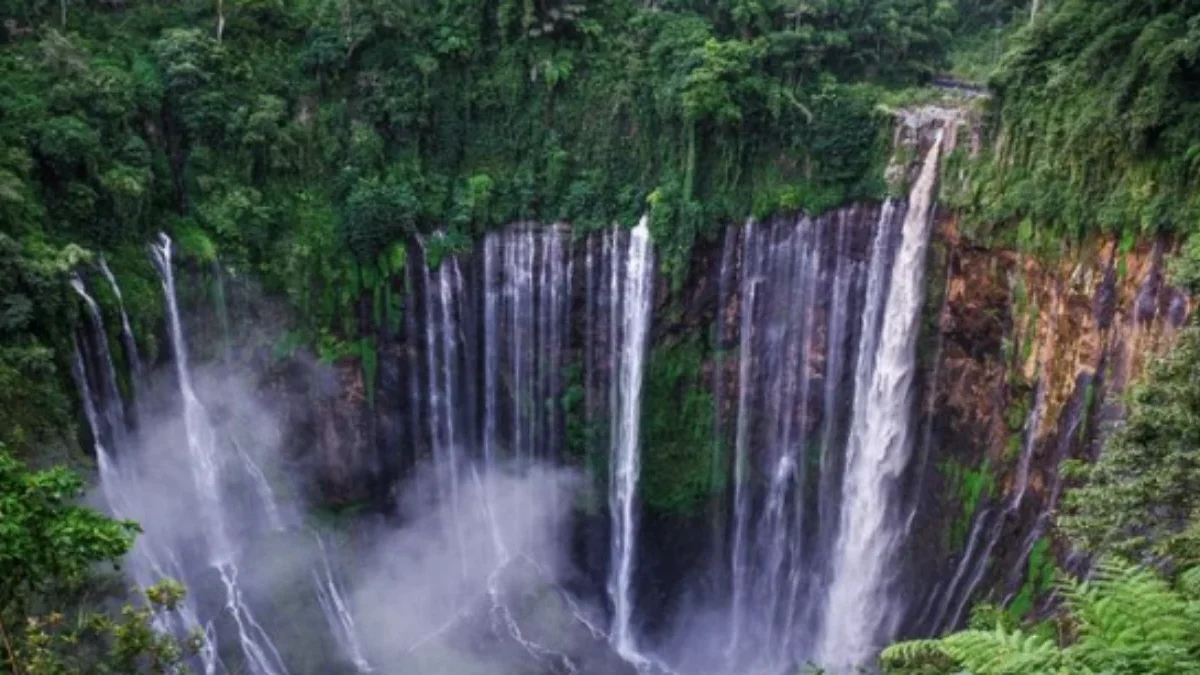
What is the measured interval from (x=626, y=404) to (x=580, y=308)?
2392 millimetres

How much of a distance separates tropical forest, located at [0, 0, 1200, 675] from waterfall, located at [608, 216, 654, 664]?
9 centimetres

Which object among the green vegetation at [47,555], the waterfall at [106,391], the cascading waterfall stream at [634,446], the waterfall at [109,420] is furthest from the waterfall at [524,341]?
the green vegetation at [47,555]

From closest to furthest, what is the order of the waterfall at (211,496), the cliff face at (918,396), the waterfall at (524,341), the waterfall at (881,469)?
the cliff face at (918,396), the waterfall at (211,496), the waterfall at (881,469), the waterfall at (524,341)

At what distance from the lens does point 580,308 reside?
22.4 meters

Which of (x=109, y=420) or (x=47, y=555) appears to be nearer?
(x=47, y=555)

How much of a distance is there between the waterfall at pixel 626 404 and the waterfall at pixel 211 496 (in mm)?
7564

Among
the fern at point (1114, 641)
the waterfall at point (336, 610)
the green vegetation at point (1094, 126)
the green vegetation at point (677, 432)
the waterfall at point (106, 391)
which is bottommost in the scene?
the waterfall at point (336, 610)

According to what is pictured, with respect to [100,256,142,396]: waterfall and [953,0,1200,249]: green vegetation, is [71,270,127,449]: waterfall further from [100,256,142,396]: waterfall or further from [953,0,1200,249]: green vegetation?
[953,0,1200,249]: green vegetation

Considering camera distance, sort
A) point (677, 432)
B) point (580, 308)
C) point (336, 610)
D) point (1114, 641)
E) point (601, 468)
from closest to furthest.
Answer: point (1114, 641) → point (336, 610) → point (580, 308) → point (677, 432) → point (601, 468)

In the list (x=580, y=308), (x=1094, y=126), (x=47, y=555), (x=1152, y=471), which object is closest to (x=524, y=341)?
(x=580, y=308)

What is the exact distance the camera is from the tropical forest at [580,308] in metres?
17.9

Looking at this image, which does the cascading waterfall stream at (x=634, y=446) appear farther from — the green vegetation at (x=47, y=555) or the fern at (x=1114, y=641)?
the fern at (x=1114, y=641)

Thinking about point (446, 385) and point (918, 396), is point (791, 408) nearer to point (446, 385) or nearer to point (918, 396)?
point (918, 396)

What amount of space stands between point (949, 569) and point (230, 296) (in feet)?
50.3
